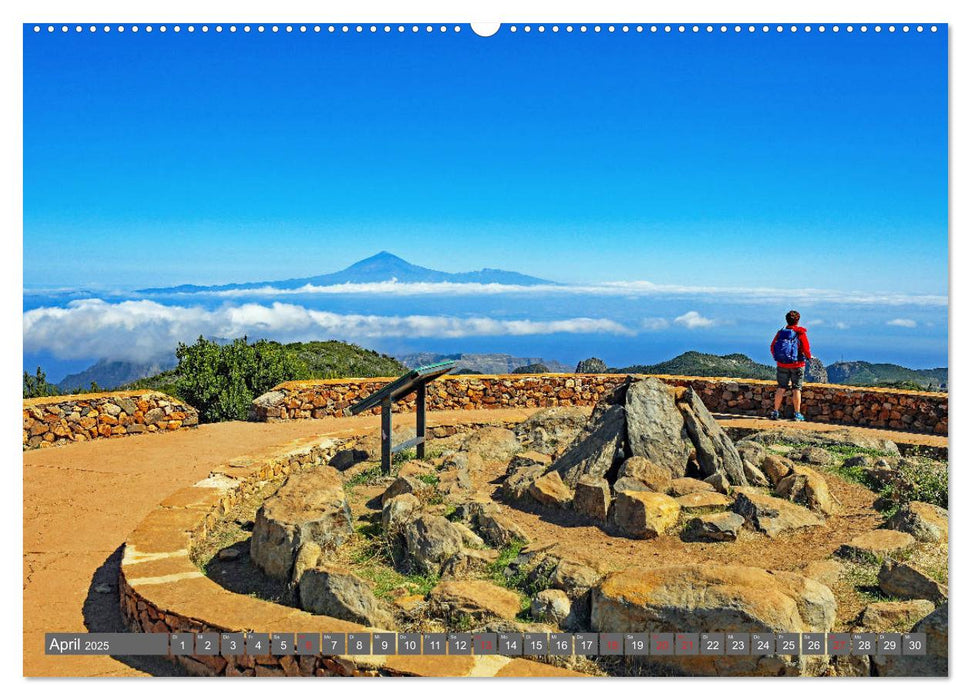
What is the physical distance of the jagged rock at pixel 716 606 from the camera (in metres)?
4.32

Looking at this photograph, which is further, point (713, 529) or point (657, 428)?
point (657, 428)

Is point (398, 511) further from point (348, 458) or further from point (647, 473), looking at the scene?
point (348, 458)

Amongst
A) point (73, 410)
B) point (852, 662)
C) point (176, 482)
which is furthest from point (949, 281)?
point (73, 410)

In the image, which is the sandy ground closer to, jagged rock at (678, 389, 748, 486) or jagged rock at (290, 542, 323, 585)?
jagged rock at (678, 389, 748, 486)

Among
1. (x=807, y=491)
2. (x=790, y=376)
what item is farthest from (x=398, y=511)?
(x=790, y=376)

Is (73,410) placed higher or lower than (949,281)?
lower

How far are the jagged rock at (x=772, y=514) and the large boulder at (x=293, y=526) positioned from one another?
3550 millimetres

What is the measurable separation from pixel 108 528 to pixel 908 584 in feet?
23.5

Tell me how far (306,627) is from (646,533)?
3378 mm

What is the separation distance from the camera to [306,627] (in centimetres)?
448

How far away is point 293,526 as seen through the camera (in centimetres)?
644

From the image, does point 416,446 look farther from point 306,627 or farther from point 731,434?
point 306,627

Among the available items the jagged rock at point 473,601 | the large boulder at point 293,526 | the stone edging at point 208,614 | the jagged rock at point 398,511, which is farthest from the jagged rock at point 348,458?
the jagged rock at point 473,601

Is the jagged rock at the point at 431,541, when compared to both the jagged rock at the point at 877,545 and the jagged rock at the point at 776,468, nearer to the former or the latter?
the jagged rock at the point at 877,545
